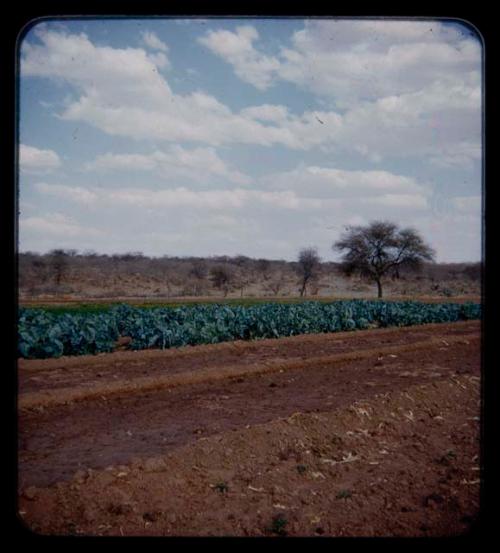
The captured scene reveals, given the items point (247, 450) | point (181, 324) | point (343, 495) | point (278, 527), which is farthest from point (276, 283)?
point (278, 527)

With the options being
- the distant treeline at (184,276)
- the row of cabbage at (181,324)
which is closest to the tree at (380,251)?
the distant treeline at (184,276)

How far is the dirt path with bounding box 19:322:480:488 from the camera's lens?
189 inches

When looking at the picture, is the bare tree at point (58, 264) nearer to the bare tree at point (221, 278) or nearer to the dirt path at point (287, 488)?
the bare tree at point (221, 278)

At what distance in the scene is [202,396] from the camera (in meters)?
7.13

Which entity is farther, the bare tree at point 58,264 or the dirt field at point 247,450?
the bare tree at point 58,264

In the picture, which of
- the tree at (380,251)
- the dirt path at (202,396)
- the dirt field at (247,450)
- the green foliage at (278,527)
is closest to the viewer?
the green foliage at (278,527)

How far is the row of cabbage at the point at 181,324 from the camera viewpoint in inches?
397

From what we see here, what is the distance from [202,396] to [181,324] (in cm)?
600

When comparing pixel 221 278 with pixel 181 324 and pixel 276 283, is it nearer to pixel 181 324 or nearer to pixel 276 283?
pixel 276 283

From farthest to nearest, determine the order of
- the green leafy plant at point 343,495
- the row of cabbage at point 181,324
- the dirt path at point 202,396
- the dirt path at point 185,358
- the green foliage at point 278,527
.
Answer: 1. the row of cabbage at point 181,324
2. the dirt path at point 185,358
3. the dirt path at point 202,396
4. the green leafy plant at point 343,495
5. the green foliage at point 278,527

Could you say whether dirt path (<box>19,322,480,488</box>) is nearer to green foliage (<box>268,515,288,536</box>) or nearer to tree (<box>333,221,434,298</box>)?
green foliage (<box>268,515,288,536</box>)

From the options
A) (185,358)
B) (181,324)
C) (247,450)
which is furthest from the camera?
(181,324)

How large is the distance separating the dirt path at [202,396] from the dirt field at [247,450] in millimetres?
35
